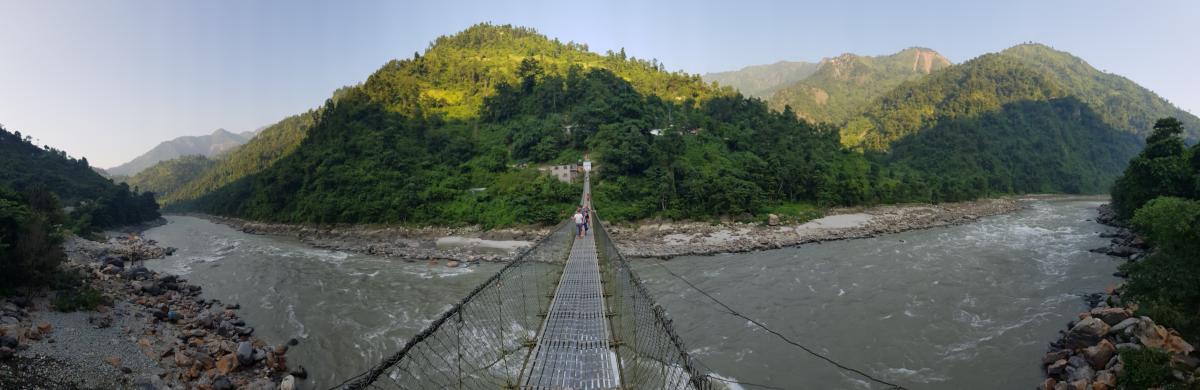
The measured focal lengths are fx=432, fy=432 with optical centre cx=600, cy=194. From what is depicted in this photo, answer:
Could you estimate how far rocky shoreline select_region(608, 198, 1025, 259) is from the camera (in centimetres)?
1950

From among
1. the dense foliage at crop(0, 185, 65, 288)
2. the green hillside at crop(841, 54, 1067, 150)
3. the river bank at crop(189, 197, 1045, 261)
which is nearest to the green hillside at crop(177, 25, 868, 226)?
the river bank at crop(189, 197, 1045, 261)

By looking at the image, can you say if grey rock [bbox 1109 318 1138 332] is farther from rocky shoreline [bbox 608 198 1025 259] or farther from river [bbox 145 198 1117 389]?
rocky shoreline [bbox 608 198 1025 259]

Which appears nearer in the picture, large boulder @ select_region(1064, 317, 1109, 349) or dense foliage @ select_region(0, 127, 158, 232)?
large boulder @ select_region(1064, 317, 1109, 349)

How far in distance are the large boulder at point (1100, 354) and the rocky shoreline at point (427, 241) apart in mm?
16357

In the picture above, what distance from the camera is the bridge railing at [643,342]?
487 cm

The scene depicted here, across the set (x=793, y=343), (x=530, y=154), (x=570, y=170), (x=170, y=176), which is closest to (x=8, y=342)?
(x=793, y=343)

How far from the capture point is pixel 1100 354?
668cm

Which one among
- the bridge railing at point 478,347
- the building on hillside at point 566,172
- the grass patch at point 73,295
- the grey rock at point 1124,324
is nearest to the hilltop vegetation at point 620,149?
the building on hillside at point 566,172

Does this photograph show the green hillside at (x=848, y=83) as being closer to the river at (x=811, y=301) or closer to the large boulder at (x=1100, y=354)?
the river at (x=811, y=301)

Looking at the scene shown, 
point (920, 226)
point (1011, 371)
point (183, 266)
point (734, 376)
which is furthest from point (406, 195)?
point (920, 226)

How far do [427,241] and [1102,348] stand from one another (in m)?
23.8

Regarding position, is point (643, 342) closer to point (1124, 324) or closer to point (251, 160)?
point (1124, 324)

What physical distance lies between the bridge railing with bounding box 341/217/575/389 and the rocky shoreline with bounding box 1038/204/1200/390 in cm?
816

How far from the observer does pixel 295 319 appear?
428 inches
